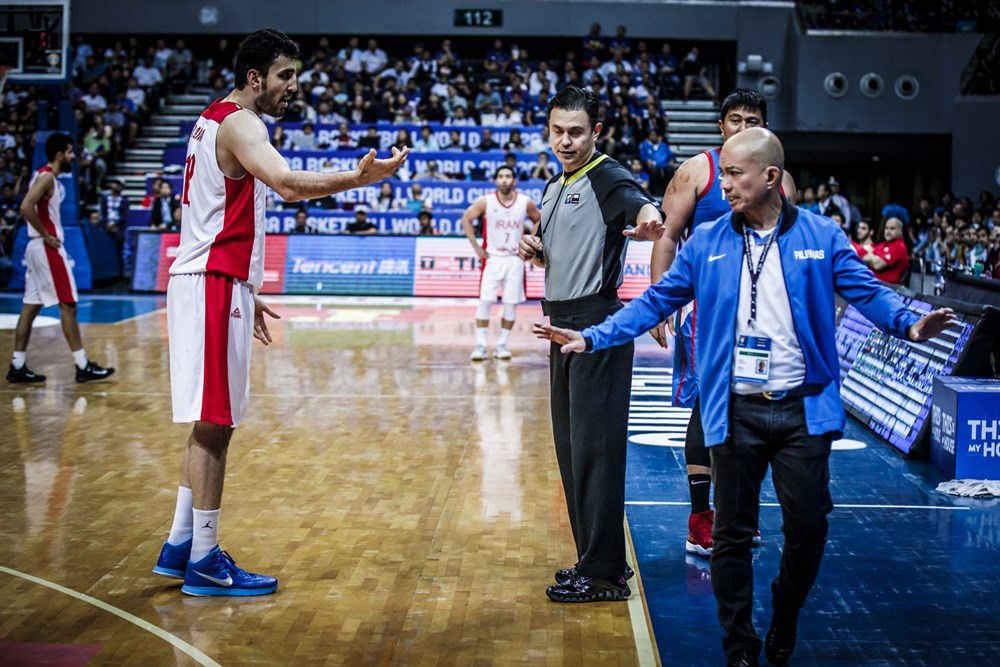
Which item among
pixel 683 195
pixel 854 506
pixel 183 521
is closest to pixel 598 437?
pixel 683 195

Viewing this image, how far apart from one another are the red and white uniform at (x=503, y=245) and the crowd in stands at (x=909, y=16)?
16534 millimetres

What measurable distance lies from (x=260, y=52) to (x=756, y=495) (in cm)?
261

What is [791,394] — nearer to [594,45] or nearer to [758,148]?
[758,148]

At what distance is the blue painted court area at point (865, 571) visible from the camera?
4.26 meters

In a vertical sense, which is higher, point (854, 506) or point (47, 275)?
point (47, 275)

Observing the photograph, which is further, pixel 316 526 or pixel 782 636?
pixel 316 526

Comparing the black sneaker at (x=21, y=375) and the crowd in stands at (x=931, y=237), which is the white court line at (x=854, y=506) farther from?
the black sneaker at (x=21, y=375)

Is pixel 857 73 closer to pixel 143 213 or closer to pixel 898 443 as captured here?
pixel 143 213

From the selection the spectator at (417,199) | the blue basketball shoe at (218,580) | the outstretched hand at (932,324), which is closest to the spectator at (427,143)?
the spectator at (417,199)

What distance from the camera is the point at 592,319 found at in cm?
470

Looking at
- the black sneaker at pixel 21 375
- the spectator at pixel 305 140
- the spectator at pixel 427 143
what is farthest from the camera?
the spectator at pixel 305 140

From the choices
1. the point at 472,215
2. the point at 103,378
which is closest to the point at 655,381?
the point at 472,215

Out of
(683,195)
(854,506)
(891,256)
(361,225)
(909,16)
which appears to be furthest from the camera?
(909,16)

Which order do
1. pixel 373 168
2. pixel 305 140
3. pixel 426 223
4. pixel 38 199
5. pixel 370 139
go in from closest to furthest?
pixel 373 168 → pixel 38 199 → pixel 426 223 → pixel 370 139 → pixel 305 140
